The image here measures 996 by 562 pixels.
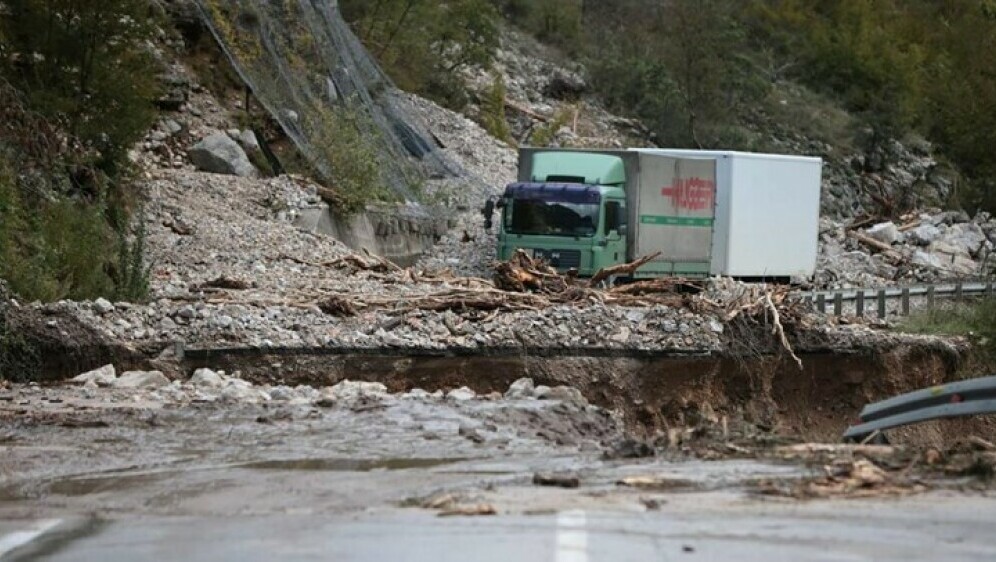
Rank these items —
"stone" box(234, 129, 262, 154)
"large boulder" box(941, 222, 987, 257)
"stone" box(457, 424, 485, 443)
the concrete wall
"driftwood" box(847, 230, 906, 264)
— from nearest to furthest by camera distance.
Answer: "stone" box(457, 424, 485, 443), the concrete wall, "stone" box(234, 129, 262, 154), "driftwood" box(847, 230, 906, 264), "large boulder" box(941, 222, 987, 257)

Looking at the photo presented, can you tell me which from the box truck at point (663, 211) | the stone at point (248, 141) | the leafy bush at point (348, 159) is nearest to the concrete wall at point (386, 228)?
the leafy bush at point (348, 159)

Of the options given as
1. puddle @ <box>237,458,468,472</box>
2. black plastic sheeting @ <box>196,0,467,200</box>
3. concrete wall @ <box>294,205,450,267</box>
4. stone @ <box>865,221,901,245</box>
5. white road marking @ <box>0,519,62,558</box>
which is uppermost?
black plastic sheeting @ <box>196,0,467,200</box>

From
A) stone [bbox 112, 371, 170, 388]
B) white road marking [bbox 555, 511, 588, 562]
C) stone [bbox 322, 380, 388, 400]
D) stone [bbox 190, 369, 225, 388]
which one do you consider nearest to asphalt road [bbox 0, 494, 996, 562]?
white road marking [bbox 555, 511, 588, 562]

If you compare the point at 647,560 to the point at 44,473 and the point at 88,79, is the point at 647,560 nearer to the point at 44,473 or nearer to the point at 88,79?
the point at 44,473

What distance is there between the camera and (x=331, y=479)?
12.4 meters

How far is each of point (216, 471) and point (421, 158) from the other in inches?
1482

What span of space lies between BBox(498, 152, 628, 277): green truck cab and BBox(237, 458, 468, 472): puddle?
21.7m

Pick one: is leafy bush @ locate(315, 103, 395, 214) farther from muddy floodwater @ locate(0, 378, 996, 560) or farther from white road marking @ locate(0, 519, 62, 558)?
white road marking @ locate(0, 519, 62, 558)

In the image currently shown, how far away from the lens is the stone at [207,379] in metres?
20.0

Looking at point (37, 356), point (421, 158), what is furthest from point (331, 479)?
point (421, 158)

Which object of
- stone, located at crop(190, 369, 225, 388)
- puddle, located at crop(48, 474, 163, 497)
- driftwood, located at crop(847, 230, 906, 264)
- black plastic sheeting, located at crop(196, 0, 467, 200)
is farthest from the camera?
driftwood, located at crop(847, 230, 906, 264)

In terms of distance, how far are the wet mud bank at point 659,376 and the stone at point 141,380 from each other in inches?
120

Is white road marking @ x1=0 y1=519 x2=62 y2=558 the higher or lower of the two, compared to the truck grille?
lower

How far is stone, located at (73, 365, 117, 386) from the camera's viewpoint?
1966 centimetres
